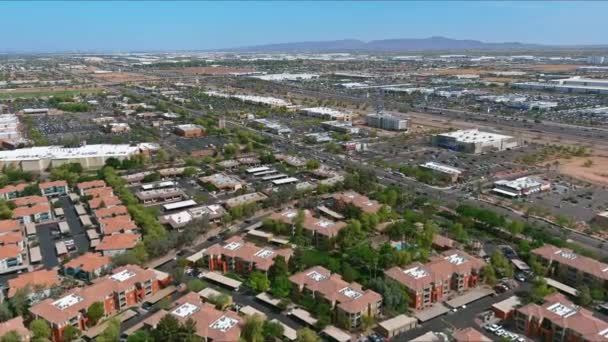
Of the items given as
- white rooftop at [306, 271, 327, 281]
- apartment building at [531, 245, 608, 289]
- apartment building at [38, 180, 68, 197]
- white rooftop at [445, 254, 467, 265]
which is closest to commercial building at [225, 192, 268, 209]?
white rooftop at [306, 271, 327, 281]

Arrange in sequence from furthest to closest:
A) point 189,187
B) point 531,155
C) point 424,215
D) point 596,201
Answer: point 531,155, point 189,187, point 596,201, point 424,215

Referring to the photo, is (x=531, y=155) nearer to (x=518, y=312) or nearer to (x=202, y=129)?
(x=518, y=312)

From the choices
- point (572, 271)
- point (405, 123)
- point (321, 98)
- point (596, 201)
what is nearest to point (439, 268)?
point (572, 271)

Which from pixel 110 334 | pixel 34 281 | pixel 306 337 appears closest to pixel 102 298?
pixel 110 334

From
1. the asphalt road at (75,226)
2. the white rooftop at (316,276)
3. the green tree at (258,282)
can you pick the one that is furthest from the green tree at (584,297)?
the asphalt road at (75,226)

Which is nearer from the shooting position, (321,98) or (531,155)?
(531,155)

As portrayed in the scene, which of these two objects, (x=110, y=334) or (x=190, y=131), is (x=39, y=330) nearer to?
(x=110, y=334)
